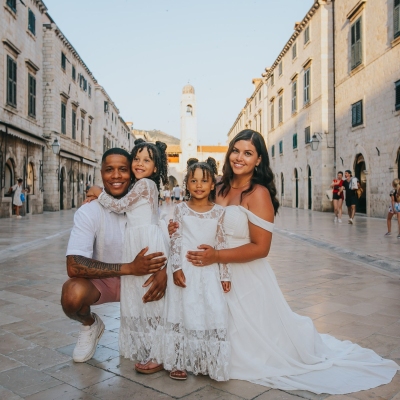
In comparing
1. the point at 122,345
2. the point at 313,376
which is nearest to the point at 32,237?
the point at 122,345

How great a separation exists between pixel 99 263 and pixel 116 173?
68 cm

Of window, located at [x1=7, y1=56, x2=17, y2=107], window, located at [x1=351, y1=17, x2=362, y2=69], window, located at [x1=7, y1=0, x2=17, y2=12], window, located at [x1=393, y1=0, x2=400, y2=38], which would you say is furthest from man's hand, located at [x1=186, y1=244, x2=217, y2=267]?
window, located at [x1=7, y1=0, x2=17, y2=12]

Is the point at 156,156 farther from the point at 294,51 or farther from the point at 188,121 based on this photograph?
the point at 188,121

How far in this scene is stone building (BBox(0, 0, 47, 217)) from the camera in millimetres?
18078

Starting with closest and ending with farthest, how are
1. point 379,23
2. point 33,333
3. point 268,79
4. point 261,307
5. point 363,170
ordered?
point 261,307 < point 33,333 < point 379,23 < point 363,170 < point 268,79

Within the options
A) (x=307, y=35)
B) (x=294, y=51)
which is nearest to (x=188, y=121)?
(x=294, y=51)

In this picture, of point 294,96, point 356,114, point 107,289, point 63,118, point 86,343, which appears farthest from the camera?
point 294,96

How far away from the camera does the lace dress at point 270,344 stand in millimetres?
2830

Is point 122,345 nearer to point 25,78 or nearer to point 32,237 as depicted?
point 32,237

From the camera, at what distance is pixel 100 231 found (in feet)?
10.6

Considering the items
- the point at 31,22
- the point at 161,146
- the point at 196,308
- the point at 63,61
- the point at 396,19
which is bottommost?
the point at 196,308

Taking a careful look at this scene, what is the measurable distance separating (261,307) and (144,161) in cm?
133

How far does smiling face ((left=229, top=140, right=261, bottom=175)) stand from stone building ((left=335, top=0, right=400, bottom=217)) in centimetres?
1408

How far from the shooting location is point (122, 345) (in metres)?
3.10
